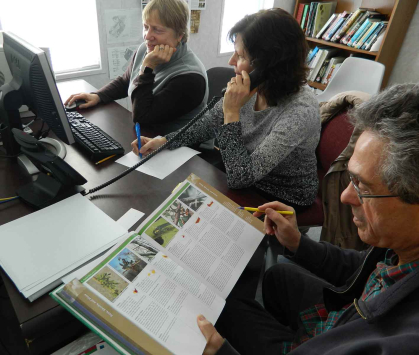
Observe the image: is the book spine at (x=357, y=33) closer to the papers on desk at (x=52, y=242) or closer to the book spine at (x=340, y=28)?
the book spine at (x=340, y=28)

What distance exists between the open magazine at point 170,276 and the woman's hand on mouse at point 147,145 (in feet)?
1.14

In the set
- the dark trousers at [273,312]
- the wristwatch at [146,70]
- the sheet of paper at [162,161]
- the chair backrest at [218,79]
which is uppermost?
the wristwatch at [146,70]

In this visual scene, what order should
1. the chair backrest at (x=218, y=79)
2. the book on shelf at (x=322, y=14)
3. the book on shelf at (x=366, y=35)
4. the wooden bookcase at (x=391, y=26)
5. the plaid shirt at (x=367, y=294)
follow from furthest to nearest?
the book on shelf at (x=322, y=14) → the book on shelf at (x=366, y=35) → the wooden bookcase at (x=391, y=26) → the chair backrest at (x=218, y=79) → the plaid shirt at (x=367, y=294)

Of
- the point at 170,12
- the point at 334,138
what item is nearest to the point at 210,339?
the point at 334,138

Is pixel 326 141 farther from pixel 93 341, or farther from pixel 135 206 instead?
pixel 93 341

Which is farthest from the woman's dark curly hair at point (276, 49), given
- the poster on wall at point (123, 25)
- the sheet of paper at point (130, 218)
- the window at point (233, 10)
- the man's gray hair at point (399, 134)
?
the window at point (233, 10)

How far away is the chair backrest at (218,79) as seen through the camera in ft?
6.23

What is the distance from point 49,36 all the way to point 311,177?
212cm

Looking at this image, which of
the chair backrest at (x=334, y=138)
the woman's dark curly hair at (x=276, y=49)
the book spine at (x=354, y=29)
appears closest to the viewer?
the woman's dark curly hair at (x=276, y=49)

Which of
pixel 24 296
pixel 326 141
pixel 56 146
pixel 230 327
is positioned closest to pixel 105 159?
pixel 56 146

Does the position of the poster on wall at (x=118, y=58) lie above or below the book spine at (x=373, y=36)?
below

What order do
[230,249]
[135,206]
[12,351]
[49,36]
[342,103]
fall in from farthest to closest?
[49,36] < [342,103] < [12,351] < [135,206] < [230,249]

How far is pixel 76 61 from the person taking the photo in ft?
8.05

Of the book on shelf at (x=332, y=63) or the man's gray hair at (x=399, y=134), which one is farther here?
the book on shelf at (x=332, y=63)
